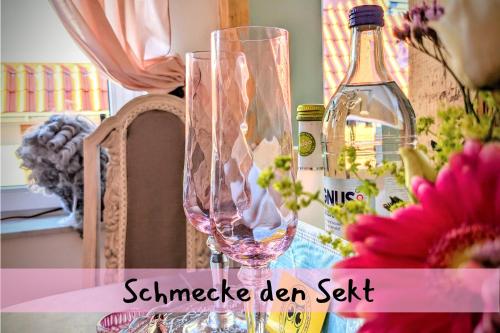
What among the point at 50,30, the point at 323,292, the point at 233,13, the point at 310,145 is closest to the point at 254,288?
the point at 323,292

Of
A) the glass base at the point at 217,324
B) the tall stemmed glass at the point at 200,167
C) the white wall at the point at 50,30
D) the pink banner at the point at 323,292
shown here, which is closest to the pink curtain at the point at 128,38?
the white wall at the point at 50,30

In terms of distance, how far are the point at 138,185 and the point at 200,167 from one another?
844mm

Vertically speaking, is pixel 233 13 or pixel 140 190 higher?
pixel 233 13

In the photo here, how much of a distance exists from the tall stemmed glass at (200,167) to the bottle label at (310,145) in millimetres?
144

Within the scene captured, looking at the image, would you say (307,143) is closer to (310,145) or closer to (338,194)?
(310,145)

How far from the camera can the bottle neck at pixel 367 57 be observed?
0.53 metres

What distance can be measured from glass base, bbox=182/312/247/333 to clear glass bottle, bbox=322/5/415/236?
10.0 inches

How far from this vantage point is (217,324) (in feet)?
2.23

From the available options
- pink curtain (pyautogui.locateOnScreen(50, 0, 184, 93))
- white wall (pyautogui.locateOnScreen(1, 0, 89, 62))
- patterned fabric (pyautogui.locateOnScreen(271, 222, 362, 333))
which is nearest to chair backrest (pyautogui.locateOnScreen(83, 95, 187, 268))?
pink curtain (pyautogui.locateOnScreen(50, 0, 184, 93))

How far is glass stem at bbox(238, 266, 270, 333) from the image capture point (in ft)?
1.47

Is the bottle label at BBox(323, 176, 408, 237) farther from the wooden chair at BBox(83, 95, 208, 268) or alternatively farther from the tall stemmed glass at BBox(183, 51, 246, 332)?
the wooden chair at BBox(83, 95, 208, 268)

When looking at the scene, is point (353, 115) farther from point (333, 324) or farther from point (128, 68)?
point (128, 68)

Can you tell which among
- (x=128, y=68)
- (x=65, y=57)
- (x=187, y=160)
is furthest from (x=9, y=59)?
(x=187, y=160)

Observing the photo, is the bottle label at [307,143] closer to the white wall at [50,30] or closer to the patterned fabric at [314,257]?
the patterned fabric at [314,257]
